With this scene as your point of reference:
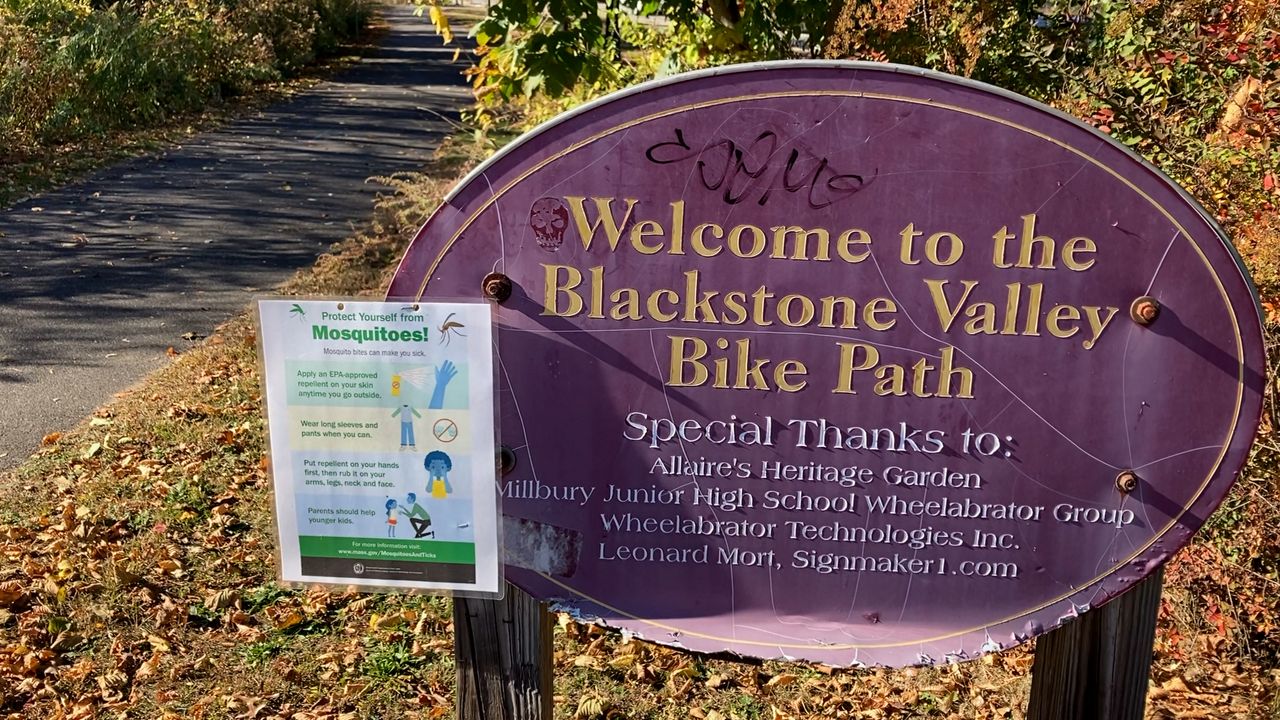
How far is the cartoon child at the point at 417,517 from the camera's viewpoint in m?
2.02

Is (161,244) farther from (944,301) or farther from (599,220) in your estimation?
(944,301)

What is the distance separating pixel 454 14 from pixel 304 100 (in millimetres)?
15682

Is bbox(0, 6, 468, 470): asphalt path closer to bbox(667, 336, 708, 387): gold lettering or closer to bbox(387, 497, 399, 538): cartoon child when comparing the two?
bbox(387, 497, 399, 538): cartoon child

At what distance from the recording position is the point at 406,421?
196 centimetres

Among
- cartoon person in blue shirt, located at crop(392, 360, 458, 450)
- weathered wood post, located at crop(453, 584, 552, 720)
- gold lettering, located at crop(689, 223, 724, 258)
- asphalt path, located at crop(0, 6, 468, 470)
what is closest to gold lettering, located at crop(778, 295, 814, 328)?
gold lettering, located at crop(689, 223, 724, 258)

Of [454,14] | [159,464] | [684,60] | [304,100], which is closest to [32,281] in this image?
[159,464]

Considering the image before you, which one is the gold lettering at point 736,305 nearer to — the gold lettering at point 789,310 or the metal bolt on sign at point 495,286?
the gold lettering at point 789,310

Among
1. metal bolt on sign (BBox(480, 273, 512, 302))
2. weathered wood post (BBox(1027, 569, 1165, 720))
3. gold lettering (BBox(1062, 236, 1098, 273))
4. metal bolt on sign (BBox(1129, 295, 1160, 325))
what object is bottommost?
weathered wood post (BBox(1027, 569, 1165, 720))

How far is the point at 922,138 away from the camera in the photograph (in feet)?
6.01

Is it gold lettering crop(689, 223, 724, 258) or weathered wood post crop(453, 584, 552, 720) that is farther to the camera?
weathered wood post crop(453, 584, 552, 720)

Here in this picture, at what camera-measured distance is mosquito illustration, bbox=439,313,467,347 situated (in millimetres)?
1898

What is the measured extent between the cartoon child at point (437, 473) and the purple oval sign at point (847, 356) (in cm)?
12

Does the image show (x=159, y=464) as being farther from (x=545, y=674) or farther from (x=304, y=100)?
(x=304, y=100)

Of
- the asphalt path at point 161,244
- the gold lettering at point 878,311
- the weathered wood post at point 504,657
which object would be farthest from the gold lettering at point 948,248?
the asphalt path at point 161,244
